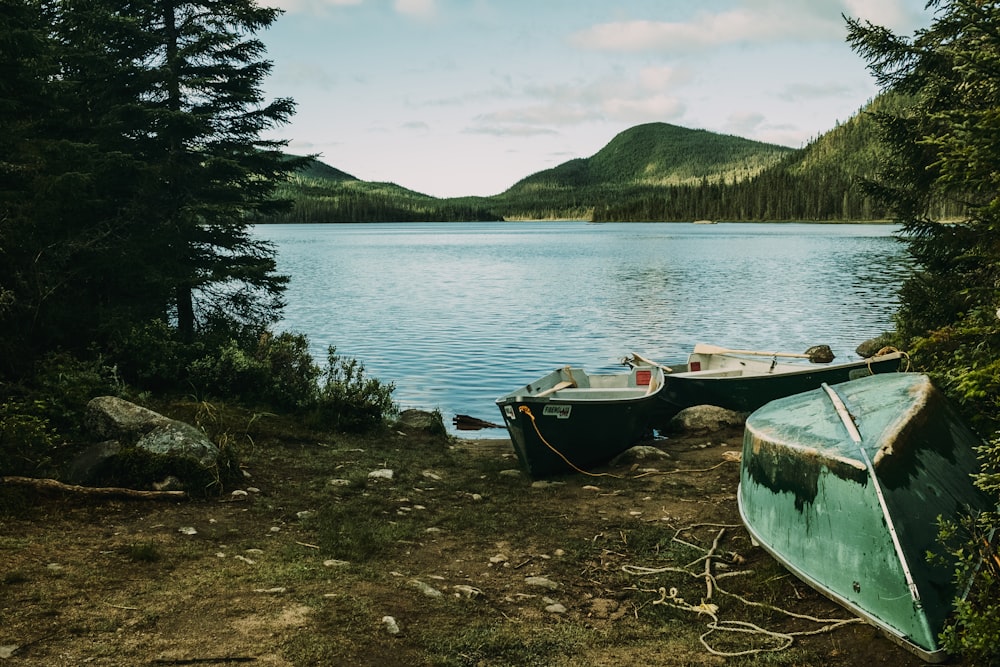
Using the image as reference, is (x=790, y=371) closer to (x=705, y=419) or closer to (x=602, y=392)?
(x=705, y=419)

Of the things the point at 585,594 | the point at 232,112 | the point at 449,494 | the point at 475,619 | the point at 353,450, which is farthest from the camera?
the point at 232,112

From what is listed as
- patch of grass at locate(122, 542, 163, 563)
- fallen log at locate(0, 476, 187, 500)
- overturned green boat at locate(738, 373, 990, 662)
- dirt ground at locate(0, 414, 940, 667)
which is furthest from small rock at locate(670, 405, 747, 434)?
patch of grass at locate(122, 542, 163, 563)

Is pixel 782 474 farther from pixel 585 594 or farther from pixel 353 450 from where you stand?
pixel 353 450

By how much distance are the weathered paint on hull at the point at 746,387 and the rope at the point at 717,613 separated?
7.92 metres

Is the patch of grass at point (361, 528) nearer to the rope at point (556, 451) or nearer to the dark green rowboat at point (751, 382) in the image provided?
the rope at point (556, 451)

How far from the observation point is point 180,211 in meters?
14.8

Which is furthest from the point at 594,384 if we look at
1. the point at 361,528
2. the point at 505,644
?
the point at 505,644

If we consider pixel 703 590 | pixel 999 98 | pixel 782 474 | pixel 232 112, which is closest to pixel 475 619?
pixel 703 590

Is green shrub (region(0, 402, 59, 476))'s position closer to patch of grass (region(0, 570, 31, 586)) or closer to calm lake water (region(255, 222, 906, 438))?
patch of grass (region(0, 570, 31, 586))

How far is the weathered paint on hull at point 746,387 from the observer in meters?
14.7

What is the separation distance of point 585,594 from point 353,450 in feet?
19.7

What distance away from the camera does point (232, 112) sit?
52.7 feet

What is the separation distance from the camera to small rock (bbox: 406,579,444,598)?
635 cm

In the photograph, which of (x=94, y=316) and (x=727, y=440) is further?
(x=727, y=440)
